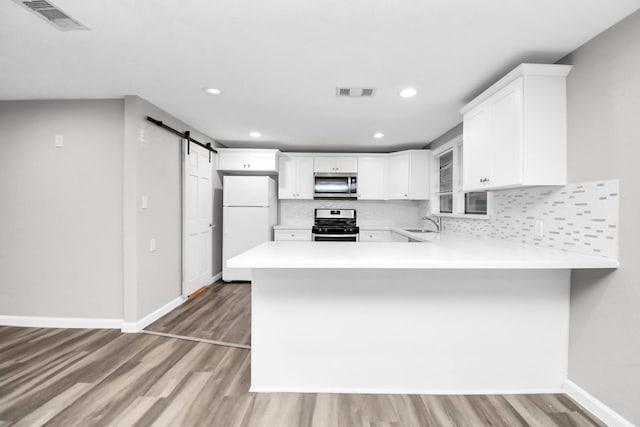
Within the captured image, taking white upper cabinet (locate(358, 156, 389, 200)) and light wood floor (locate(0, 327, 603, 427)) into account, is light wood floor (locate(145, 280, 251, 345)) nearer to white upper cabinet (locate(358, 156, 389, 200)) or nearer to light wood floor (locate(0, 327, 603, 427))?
light wood floor (locate(0, 327, 603, 427))

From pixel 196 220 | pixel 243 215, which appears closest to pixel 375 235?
pixel 243 215

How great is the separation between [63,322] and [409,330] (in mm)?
3379

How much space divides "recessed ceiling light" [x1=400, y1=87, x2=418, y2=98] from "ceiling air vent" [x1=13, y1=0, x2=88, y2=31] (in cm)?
235

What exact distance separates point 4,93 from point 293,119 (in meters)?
2.80

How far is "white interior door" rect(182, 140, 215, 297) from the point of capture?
12.1 feet

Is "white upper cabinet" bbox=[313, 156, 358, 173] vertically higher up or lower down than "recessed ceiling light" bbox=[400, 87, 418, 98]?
lower down

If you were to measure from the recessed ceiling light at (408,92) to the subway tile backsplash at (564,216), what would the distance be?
1.23 meters

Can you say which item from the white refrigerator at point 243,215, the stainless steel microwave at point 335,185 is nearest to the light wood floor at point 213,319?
the white refrigerator at point 243,215

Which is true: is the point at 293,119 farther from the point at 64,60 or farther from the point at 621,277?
the point at 621,277

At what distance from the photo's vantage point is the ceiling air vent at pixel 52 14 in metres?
1.56

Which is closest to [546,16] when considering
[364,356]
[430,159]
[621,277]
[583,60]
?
[583,60]

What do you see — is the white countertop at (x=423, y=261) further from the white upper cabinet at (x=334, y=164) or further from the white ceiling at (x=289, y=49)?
the white upper cabinet at (x=334, y=164)

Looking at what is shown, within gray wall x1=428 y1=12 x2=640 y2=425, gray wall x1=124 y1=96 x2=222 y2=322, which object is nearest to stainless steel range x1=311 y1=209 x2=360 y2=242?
gray wall x1=124 y1=96 x2=222 y2=322

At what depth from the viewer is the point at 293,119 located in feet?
11.4
